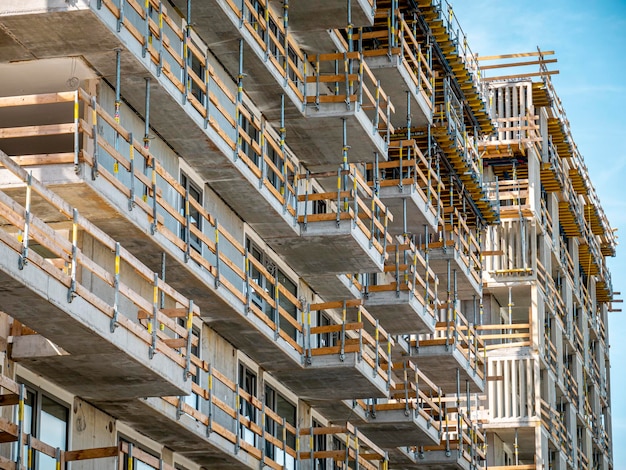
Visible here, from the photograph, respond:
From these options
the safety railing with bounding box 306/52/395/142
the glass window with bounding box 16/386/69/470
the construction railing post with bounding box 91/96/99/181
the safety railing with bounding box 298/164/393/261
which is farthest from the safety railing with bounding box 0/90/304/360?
the glass window with bounding box 16/386/69/470

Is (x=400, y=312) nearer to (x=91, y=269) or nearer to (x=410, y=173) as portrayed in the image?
(x=410, y=173)

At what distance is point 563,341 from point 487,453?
1034 cm

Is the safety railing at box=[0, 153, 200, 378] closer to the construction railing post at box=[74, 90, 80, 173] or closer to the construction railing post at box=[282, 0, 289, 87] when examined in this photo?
the construction railing post at box=[74, 90, 80, 173]

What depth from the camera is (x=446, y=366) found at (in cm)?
4997

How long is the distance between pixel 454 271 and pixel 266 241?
13183 millimetres

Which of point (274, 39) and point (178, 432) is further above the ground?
point (274, 39)

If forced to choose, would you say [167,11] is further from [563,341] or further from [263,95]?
[563,341]

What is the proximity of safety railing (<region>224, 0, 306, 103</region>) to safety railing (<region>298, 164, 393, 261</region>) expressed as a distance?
2496mm

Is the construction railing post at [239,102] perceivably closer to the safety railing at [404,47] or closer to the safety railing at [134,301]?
the safety railing at [134,301]

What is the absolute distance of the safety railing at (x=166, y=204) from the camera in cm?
2820

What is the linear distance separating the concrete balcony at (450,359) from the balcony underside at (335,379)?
282 inches

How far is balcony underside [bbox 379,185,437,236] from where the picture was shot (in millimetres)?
46156

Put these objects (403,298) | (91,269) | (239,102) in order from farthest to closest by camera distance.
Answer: (403,298) → (239,102) → (91,269)

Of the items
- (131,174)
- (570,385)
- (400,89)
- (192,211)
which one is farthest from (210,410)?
(570,385)
